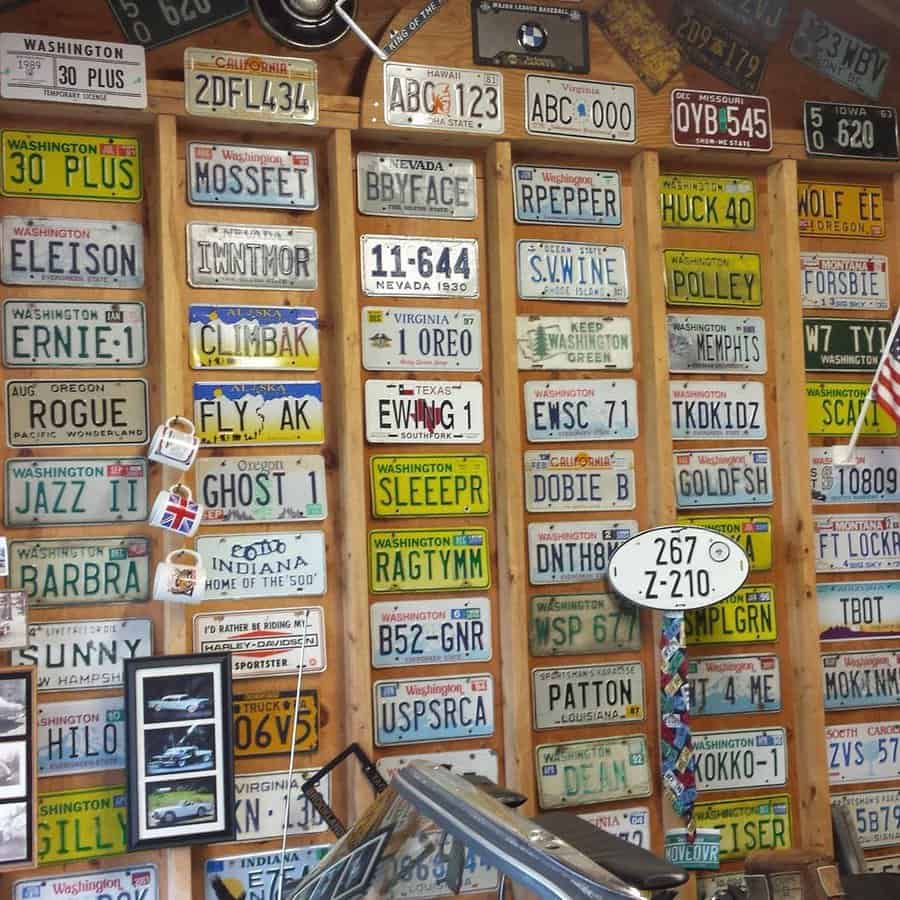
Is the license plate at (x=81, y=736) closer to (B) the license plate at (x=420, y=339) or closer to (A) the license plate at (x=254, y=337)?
(A) the license plate at (x=254, y=337)

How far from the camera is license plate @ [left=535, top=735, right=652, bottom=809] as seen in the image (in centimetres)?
432

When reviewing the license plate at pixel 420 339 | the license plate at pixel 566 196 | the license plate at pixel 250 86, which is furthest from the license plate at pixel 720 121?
the license plate at pixel 250 86

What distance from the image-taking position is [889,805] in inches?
188

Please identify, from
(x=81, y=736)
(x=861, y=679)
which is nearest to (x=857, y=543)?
(x=861, y=679)

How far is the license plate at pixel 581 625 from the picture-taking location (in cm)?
438

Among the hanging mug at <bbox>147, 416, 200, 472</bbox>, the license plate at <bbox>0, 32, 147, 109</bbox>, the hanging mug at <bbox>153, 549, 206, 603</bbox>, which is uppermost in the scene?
the license plate at <bbox>0, 32, 147, 109</bbox>

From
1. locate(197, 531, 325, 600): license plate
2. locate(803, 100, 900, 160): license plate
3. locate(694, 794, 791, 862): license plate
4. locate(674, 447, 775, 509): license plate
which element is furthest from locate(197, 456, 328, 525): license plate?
locate(803, 100, 900, 160): license plate

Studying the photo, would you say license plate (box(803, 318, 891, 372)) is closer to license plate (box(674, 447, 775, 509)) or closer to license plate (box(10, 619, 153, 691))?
license plate (box(674, 447, 775, 509))

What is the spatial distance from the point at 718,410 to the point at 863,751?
146cm

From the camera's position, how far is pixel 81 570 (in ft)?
12.9

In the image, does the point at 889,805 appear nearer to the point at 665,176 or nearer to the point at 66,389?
the point at 665,176

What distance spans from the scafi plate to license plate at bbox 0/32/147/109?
3288 mm

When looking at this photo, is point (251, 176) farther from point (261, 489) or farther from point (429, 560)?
point (429, 560)

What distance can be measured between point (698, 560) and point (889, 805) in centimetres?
138
